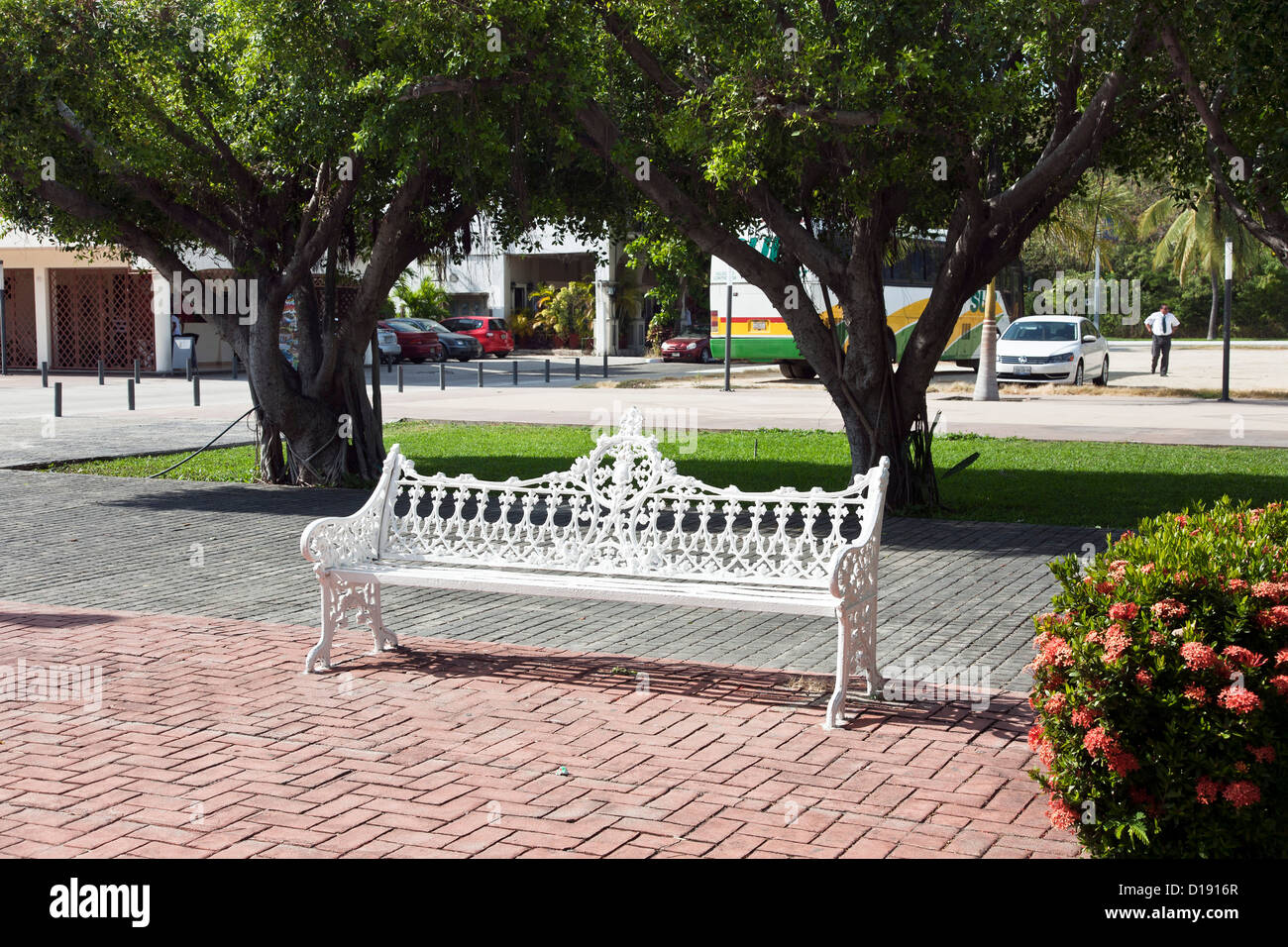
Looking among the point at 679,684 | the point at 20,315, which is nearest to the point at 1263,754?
the point at 679,684

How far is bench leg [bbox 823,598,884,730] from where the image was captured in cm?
591

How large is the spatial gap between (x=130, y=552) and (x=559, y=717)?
18.6 ft

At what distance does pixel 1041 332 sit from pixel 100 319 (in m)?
27.9

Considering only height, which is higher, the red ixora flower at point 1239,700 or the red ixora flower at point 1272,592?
the red ixora flower at point 1272,592

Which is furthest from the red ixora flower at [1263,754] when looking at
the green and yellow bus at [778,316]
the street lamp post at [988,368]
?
the green and yellow bus at [778,316]

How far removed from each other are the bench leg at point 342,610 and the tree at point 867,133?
4.89m

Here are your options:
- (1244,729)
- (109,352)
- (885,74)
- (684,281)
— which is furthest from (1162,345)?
(1244,729)

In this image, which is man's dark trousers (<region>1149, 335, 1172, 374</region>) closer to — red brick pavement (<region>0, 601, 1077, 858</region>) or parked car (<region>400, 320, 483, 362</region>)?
parked car (<region>400, 320, 483, 362</region>)

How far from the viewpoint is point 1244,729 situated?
4.01 meters

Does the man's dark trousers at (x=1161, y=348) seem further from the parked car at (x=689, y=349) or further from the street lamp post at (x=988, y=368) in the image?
the parked car at (x=689, y=349)

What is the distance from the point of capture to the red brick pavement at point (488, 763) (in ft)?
15.0

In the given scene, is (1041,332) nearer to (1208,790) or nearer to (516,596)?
(516,596)

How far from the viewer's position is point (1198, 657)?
4.01 metres

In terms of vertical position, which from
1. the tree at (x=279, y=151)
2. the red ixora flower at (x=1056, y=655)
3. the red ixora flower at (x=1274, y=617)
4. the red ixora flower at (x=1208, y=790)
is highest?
the tree at (x=279, y=151)
